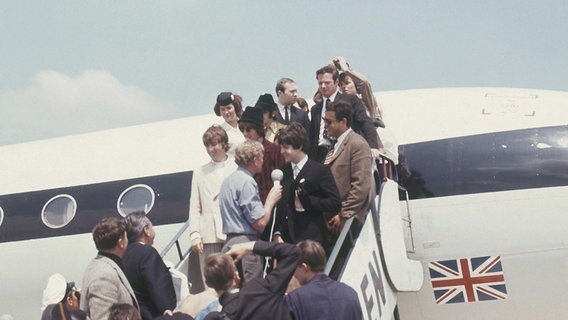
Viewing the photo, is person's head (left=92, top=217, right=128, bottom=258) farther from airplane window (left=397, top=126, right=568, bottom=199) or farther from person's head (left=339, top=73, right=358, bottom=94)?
airplane window (left=397, top=126, right=568, bottom=199)

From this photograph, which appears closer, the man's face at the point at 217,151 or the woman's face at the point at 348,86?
the man's face at the point at 217,151

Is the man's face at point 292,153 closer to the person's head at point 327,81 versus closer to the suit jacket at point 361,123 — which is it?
the suit jacket at point 361,123

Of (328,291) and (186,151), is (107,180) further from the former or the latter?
(328,291)

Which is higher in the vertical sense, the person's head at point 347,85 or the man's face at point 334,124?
the person's head at point 347,85

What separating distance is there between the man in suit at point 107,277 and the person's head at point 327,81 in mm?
3269

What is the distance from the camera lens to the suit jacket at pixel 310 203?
6988 millimetres

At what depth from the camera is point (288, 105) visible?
30.7 feet

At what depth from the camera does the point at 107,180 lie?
12453mm

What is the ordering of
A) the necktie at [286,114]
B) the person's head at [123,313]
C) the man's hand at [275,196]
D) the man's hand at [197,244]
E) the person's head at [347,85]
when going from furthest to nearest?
the person's head at [347,85] → the necktie at [286,114] → the man's hand at [197,244] → the man's hand at [275,196] → the person's head at [123,313]

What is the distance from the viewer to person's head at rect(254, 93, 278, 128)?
28.6 ft

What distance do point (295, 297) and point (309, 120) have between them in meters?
3.84

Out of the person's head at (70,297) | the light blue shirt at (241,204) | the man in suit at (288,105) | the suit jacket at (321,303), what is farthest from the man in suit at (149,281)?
the man in suit at (288,105)

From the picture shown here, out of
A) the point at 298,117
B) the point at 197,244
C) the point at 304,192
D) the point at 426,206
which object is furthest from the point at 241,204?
the point at 426,206

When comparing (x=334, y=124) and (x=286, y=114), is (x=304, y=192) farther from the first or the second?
(x=286, y=114)
